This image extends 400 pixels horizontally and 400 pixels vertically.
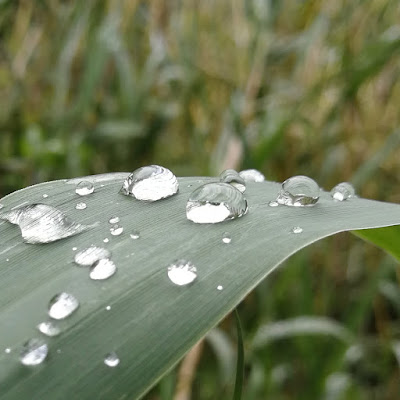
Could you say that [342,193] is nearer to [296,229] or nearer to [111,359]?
[296,229]

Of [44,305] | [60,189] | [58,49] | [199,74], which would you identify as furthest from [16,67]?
[44,305]

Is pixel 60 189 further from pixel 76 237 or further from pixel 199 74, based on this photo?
pixel 199 74

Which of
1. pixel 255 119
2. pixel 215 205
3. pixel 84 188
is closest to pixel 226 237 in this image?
pixel 215 205

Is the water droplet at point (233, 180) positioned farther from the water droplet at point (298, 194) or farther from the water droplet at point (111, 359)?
the water droplet at point (111, 359)

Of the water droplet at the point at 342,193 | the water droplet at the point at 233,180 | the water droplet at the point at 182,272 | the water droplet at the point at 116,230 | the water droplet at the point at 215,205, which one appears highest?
the water droplet at the point at 182,272

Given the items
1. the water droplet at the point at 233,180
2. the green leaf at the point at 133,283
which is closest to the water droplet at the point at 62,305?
the green leaf at the point at 133,283

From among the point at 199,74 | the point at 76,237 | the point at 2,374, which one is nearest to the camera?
the point at 2,374

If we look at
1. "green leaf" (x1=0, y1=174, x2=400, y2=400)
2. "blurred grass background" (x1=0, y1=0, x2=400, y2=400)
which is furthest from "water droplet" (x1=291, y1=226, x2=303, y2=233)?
"blurred grass background" (x1=0, y1=0, x2=400, y2=400)
